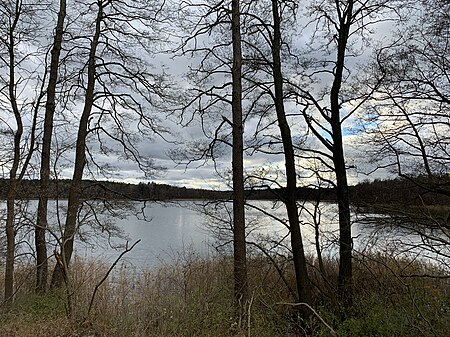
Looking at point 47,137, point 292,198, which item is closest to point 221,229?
point 292,198

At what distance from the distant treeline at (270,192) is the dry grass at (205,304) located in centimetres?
158

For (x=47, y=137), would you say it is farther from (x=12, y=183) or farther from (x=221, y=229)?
(x=221, y=229)

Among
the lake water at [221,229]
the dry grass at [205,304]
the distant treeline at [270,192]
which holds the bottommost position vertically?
the dry grass at [205,304]

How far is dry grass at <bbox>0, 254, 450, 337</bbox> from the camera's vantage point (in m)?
7.24

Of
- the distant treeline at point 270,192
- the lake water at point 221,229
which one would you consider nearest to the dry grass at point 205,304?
the lake water at point 221,229

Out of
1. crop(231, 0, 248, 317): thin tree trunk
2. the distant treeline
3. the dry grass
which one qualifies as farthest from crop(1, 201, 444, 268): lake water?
crop(231, 0, 248, 317): thin tree trunk

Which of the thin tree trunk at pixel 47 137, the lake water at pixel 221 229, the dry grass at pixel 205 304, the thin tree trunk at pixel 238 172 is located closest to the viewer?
the dry grass at pixel 205 304

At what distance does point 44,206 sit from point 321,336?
6460 millimetres

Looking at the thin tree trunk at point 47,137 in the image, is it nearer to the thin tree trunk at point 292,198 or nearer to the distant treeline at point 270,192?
the distant treeline at point 270,192

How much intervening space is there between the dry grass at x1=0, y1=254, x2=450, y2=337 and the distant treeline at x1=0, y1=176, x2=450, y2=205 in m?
1.58

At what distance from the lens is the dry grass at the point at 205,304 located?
7.24 meters

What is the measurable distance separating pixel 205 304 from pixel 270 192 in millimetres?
3768

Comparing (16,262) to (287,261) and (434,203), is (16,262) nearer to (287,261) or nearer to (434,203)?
(287,261)

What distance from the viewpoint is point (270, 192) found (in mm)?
11195
